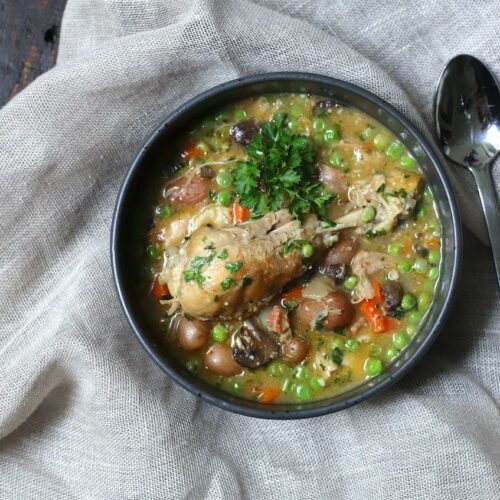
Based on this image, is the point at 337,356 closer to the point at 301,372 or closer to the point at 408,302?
the point at 301,372

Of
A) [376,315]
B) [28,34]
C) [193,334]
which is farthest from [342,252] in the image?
[28,34]

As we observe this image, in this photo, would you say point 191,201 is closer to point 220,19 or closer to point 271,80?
point 271,80

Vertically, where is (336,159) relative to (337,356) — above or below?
above

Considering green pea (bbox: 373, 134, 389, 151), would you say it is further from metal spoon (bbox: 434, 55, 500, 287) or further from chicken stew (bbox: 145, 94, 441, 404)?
metal spoon (bbox: 434, 55, 500, 287)

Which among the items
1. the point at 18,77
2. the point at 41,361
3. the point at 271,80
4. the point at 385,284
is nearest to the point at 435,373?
the point at 385,284

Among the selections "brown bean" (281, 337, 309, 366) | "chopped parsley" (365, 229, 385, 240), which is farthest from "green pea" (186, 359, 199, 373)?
"chopped parsley" (365, 229, 385, 240)
